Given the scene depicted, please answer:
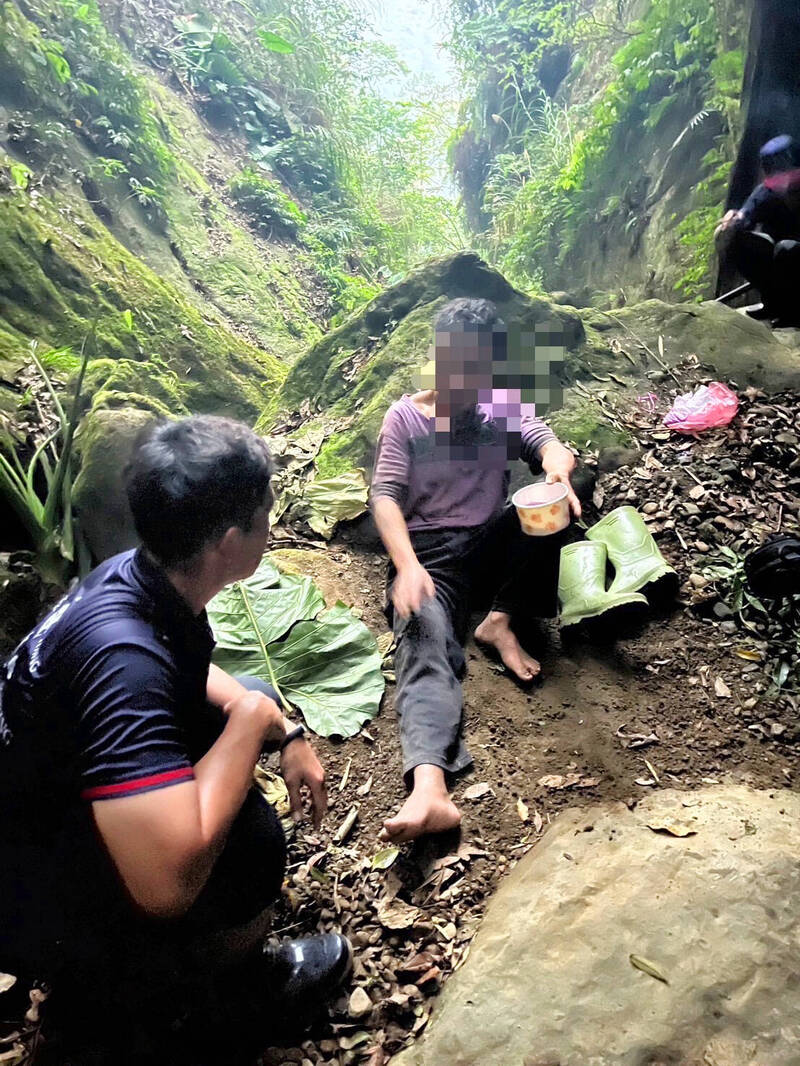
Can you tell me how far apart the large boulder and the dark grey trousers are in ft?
1.25

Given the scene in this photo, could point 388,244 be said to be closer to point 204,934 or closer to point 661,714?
point 661,714

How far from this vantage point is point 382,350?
3494mm

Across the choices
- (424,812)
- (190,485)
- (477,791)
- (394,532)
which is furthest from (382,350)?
(190,485)

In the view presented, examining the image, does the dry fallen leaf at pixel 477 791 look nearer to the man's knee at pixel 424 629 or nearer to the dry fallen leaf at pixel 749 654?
the man's knee at pixel 424 629

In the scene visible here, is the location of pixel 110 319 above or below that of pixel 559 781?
above

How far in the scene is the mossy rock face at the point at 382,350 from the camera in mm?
3133

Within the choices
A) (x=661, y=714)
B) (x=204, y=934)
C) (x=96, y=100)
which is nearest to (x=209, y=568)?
(x=204, y=934)

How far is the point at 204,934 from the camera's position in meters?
1.13

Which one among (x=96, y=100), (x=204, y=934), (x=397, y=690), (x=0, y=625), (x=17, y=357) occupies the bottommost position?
(x=397, y=690)

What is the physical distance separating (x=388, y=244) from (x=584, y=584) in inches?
304

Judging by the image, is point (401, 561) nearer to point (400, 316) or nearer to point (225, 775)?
point (225, 775)

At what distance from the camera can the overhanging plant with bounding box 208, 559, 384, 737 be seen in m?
2.04

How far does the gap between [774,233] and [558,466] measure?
304 centimetres

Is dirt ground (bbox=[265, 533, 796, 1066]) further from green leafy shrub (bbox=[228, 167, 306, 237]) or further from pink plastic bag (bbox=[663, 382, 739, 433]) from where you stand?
green leafy shrub (bbox=[228, 167, 306, 237])
